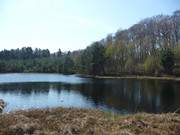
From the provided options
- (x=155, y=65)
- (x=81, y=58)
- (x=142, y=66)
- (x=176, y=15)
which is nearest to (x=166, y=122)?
(x=155, y=65)

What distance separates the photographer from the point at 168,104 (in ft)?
111

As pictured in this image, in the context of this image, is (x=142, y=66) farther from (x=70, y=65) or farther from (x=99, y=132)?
(x=99, y=132)

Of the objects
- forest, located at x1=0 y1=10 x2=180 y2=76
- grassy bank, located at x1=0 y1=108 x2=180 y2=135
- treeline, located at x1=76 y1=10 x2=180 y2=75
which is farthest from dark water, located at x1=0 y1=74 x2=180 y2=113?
treeline, located at x1=76 y1=10 x2=180 y2=75

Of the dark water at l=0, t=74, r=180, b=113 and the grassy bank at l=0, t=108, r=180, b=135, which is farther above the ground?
the grassy bank at l=0, t=108, r=180, b=135

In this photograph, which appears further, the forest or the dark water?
the forest

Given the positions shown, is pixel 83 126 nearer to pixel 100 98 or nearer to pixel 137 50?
pixel 100 98

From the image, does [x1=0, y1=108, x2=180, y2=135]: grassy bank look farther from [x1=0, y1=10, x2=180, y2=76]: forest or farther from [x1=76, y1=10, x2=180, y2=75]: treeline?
[x1=76, y1=10, x2=180, y2=75]: treeline

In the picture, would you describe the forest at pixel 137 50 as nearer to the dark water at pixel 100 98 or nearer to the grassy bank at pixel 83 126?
the dark water at pixel 100 98

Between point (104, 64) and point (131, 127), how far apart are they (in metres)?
103

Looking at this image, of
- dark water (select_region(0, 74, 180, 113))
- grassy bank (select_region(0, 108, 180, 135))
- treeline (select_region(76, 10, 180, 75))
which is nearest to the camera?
grassy bank (select_region(0, 108, 180, 135))

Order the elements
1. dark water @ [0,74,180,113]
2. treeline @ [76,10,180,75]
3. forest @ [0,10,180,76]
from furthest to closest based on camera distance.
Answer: treeline @ [76,10,180,75]
forest @ [0,10,180,76]
dark water @ [0,74,180,113]

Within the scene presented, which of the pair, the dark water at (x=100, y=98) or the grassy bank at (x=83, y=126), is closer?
the grassy bank at (x=83, y=126)

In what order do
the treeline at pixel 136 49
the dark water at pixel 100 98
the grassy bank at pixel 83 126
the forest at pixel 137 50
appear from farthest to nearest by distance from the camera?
the treeline at pixel 136 49, the forest at pixel 137 50, the dark water at pixel 100 98, the grassy bank at pixel 83 126

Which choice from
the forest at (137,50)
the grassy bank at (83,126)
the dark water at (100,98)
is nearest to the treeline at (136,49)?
the forest at (137,50)
